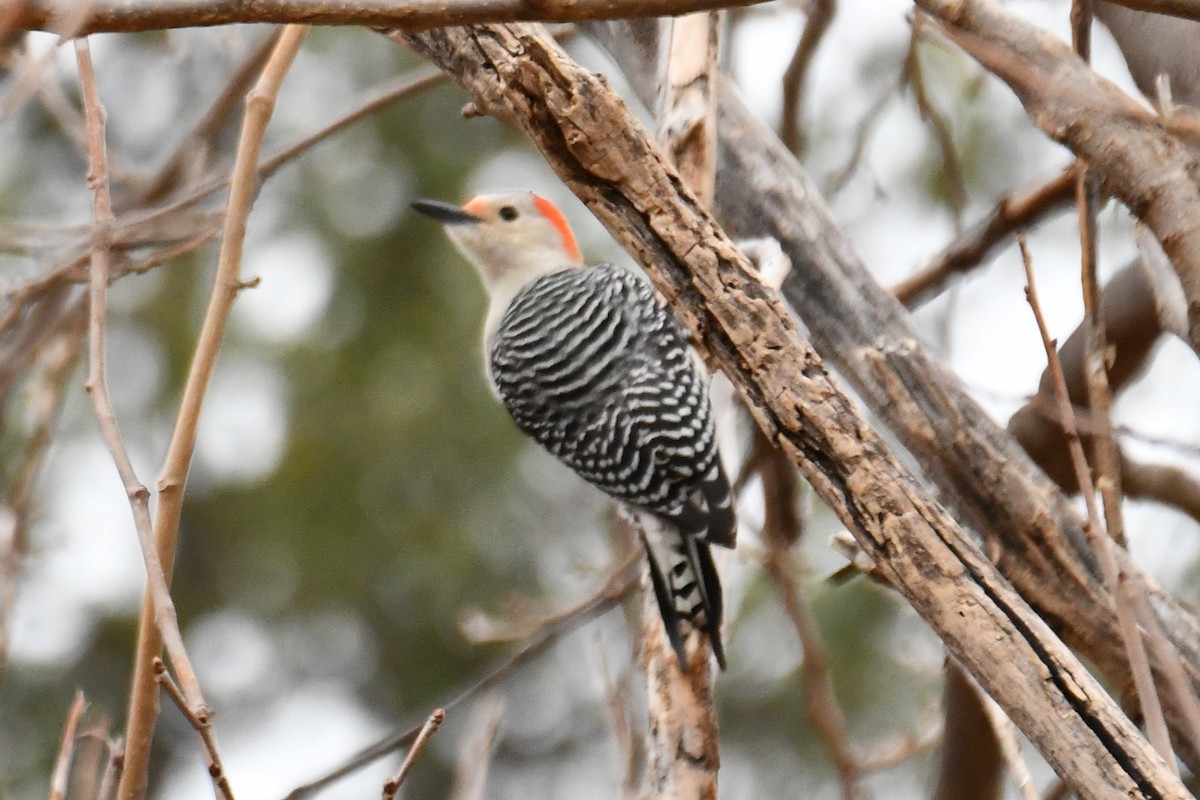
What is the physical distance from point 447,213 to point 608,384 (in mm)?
970

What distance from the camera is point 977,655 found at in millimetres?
2131

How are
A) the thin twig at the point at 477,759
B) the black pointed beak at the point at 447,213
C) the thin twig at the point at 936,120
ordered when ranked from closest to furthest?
the thin twig at the point at 477,759
the thin twig at the point at 936,120
the black pointed beak at the point at 447,213

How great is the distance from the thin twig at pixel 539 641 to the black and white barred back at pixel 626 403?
13 centimetres

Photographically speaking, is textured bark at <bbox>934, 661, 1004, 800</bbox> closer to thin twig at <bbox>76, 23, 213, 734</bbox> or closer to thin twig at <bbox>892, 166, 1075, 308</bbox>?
thin twig at <bbox>892, 166, 1075, 308</bbox>

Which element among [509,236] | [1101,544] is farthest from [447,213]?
[1101,544]

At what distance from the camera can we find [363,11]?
170cm

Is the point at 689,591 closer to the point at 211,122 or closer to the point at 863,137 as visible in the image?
the point at 863,137

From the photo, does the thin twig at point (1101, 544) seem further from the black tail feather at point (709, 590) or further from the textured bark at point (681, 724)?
the black tail feather at point (709, 590)

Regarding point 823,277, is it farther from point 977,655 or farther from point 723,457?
point 977,655

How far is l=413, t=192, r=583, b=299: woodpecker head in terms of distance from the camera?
16.7 feet

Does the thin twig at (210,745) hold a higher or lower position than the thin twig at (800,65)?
lower

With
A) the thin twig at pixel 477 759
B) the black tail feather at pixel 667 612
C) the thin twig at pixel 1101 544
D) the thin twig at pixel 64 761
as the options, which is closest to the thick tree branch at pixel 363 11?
the thin twig at pixel 1101 544

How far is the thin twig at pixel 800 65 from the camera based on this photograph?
13.8ft

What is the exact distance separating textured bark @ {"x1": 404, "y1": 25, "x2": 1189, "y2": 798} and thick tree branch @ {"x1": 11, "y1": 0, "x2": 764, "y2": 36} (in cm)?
79
